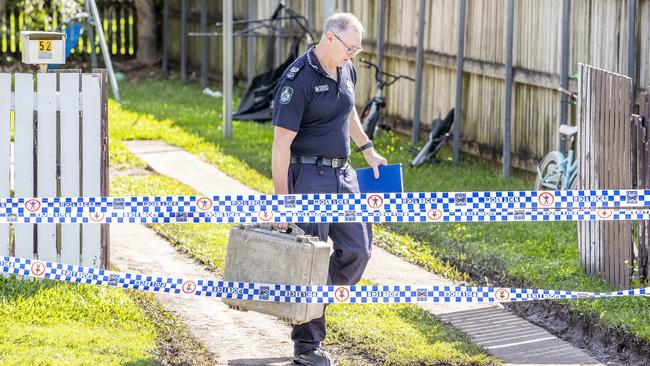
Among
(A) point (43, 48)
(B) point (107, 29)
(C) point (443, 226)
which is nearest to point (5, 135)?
(A) point (43, 48)

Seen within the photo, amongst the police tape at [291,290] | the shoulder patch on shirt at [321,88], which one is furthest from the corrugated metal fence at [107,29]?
the shoulder patch on shirt at [321,88]

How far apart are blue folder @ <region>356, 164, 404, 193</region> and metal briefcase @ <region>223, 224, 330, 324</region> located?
2.82 ft

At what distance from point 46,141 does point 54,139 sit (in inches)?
2.0

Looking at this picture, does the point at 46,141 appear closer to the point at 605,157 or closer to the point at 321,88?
the point at 321,88

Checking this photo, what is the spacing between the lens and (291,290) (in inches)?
255

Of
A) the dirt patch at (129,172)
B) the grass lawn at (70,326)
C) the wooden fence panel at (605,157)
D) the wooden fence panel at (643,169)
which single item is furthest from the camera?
the dirt patch at (129,172)

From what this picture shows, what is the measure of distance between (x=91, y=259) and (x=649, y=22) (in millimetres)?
4981

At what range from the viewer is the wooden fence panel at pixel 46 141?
8.18 m

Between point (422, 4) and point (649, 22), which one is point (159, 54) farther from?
point (649, 22)

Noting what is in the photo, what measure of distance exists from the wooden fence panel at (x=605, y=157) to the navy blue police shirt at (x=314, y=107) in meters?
2.16

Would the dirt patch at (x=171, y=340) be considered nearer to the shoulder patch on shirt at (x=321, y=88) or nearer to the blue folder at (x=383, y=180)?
the blue folder at (x=383, y=180)

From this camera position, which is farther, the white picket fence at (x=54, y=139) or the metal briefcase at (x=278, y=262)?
the white picket fence at (x=54, y=139)

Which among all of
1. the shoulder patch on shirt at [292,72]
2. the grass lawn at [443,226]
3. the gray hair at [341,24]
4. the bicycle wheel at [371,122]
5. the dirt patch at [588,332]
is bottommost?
the dirt patch at [588,332]

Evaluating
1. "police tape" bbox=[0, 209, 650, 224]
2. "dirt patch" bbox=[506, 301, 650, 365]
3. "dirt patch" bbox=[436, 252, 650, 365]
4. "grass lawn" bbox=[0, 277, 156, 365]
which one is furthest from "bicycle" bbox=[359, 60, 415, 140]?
"police tape" bbox=[0, 209, 650, 224]
